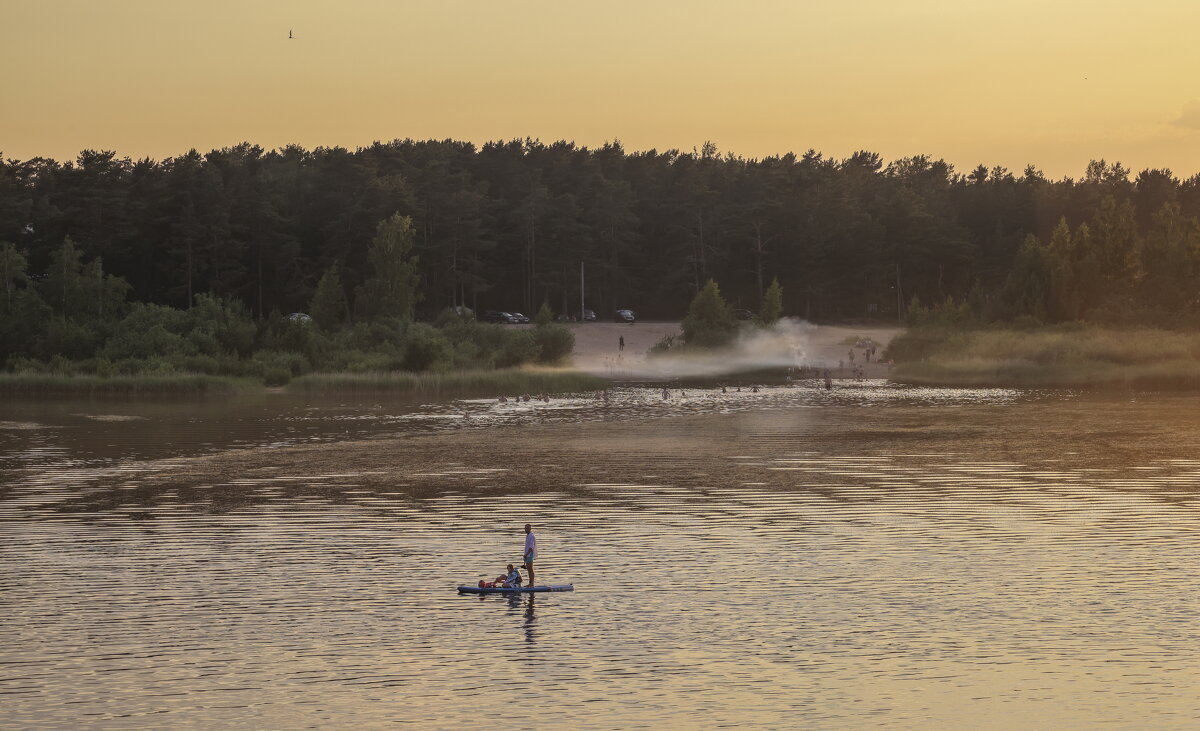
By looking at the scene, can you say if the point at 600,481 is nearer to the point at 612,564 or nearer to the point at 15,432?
the point at 612,564

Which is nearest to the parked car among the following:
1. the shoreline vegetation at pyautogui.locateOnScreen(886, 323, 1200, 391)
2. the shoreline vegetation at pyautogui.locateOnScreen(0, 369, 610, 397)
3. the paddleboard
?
the shoreline vegetation at pyautogui.locateOnScreen(886, 323, 1200, 391)

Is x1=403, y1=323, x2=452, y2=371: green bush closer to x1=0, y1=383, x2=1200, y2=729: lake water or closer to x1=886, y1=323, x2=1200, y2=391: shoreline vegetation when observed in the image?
x1=886, y1=323, x2=1200, y2=391: shoreline vegetation

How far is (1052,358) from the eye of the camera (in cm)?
13050

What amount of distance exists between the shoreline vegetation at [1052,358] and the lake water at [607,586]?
180 feet

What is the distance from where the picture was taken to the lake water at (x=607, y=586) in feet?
81.3

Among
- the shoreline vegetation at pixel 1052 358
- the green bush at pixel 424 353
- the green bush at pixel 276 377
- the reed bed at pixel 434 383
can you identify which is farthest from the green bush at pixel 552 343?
the shoreline vegetation at pixel 1052 358

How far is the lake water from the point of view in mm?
24766

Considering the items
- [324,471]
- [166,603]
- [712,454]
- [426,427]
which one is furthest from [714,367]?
[166,603]

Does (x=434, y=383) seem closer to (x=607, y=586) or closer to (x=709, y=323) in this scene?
(x=709, y=323)

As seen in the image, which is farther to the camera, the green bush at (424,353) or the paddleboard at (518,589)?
the green bush at (424,353)

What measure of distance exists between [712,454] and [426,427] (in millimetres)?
21761

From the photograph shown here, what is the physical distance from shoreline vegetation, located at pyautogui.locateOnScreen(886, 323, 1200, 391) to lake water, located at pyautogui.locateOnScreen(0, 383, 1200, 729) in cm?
5478

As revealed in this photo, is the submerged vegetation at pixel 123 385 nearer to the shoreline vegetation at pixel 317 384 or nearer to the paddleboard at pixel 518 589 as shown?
the shoreline vegetation at pixel 317 384

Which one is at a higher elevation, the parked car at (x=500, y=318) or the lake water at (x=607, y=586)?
the parked car at (x=500, y=318)
